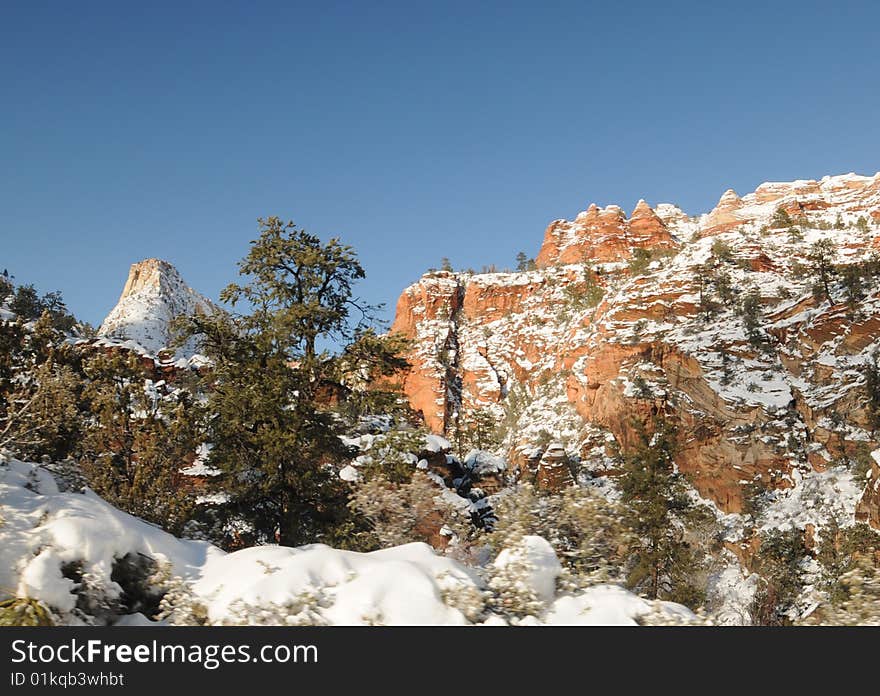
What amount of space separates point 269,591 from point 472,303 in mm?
84153

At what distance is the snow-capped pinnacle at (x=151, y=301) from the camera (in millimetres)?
Result: 88881

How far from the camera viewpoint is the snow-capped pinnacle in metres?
88.9

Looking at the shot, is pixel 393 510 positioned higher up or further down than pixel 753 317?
further down

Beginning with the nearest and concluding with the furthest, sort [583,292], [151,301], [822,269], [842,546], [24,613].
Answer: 1. [24,613]
2. [842,546]
3. [822,269]
4. [583,292]
5. [151,301]

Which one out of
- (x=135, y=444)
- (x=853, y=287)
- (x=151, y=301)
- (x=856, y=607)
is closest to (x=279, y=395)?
(x=135, y=444)

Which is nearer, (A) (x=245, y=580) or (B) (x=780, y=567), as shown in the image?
(A) (x=245, y=580)

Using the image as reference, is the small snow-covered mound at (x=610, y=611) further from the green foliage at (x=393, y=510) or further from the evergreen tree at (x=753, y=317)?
the evergreen tree at (x=753, y=317)

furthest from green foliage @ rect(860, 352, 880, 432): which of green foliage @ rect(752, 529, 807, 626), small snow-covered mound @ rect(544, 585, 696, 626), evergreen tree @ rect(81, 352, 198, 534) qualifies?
evergreen tree @ rect(81, 352, 198, 534)

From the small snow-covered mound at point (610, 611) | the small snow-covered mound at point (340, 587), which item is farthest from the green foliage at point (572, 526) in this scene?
the small snow-covered mound at point (340, 587)

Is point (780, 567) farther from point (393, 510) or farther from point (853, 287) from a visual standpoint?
point (853, 287)

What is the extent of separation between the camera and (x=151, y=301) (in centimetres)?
10525

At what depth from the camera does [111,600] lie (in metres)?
5.23

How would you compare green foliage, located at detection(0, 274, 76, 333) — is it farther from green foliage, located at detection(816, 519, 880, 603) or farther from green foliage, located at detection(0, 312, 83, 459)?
green foliage, located at detection(816, 519, 880, 603)
